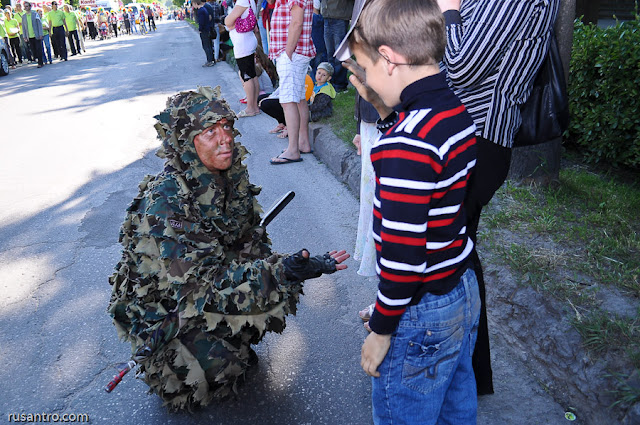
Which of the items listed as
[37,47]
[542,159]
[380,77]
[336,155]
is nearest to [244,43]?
[336,155]

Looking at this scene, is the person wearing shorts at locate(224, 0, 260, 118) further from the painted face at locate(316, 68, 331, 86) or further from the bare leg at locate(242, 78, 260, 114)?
the painted face at locate(316, 68, 331, 86)

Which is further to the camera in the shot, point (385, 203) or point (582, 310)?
point (582, 310)

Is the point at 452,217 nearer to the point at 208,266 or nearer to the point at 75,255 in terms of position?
the point at 208,266

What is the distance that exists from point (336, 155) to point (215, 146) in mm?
3112

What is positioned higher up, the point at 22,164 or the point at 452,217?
the point at 452,217

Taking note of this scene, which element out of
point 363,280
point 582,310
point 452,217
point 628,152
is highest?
point 452,217

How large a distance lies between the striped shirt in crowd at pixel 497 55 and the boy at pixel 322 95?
4055 mm

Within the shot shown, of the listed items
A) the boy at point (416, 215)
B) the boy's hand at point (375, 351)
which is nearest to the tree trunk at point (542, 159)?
the boy at point (416, 215)

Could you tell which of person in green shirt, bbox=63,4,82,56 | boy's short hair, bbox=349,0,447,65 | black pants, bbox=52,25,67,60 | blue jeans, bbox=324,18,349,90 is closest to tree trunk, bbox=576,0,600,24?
blue jeans, bbox=324,18,349,90

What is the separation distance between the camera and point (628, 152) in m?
3.70

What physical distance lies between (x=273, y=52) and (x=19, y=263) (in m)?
3.22

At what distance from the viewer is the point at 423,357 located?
4.63 feet

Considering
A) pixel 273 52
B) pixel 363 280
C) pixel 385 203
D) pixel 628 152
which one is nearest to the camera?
pixel 385 203

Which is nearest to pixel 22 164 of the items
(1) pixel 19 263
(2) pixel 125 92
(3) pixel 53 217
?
(3) pixel 53 217
